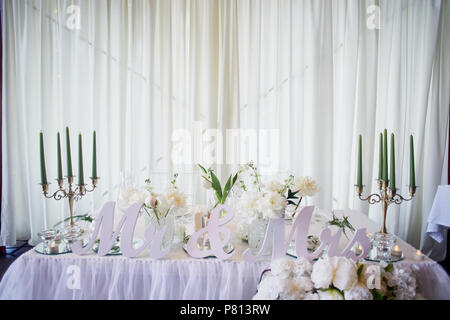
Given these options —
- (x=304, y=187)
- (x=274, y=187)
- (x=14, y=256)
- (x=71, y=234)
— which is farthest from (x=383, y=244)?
(x=14, y=256)

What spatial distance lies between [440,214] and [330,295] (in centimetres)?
203

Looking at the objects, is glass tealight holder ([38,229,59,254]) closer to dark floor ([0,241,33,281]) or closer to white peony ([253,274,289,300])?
white peony ([253,274,289,300])

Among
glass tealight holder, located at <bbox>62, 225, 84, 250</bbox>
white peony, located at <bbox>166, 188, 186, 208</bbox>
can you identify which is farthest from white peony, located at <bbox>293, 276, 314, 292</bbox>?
glass tealight holder, located at <bbox>62, 225, 84, 250</bbox>

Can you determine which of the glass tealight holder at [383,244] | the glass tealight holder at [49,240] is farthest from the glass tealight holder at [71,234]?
the glass tealight holder at [383,244]

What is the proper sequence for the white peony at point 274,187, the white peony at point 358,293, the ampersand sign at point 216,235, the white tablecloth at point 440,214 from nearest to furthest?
the white peony at point 358,293, the ampersand sign at point 216,235, the white peony at point 274,187, the white tablecloth at point 440,214

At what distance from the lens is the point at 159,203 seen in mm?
1012

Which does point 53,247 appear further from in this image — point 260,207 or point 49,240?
point 260,207

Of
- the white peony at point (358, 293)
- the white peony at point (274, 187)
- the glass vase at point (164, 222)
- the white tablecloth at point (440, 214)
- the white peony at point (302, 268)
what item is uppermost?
the white peony at point (274, 187)

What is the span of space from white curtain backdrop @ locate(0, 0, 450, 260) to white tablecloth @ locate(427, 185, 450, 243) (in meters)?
0.35

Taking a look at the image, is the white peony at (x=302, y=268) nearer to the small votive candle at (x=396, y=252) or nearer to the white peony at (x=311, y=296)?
the white peony at (x=311, y=296)

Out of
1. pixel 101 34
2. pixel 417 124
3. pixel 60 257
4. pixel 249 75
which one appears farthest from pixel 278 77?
pixel 60 257

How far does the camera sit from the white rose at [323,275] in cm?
72

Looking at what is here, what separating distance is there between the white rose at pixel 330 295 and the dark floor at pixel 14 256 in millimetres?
2227

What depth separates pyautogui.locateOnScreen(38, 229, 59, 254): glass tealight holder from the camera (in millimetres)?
1061
